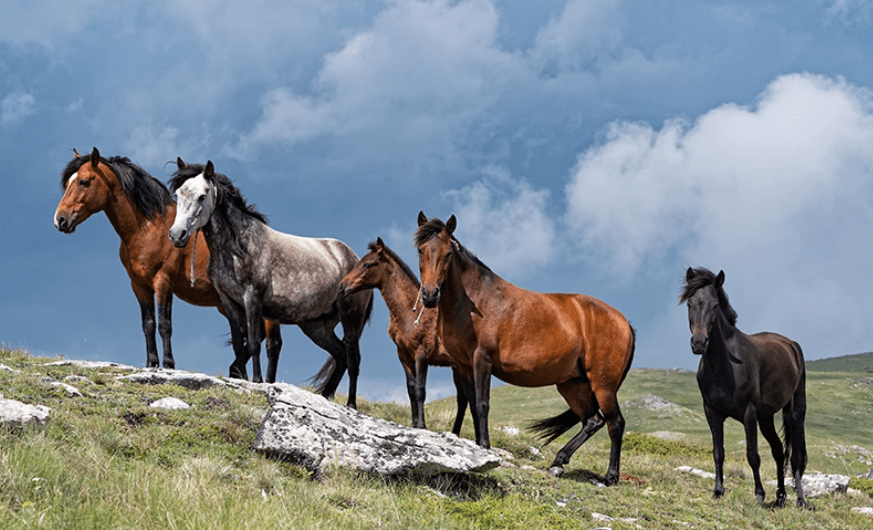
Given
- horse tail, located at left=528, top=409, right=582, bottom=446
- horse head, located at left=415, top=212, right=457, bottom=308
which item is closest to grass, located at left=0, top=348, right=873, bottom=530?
horse tail, located at left=528, top=409, right=582, bottom=446

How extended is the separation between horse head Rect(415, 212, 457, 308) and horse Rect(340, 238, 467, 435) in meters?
1.75

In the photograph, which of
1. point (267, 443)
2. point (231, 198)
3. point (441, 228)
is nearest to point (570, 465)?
point (441, 228)

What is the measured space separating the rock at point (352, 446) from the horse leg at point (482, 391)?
57.1 inches

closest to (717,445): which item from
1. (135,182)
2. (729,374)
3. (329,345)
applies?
(729,374)

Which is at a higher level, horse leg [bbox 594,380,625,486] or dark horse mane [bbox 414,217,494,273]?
dark horse mane [bbox 414,217,494,273]

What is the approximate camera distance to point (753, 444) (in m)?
11.0

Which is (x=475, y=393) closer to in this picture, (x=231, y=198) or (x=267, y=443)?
(x=267, y=443)

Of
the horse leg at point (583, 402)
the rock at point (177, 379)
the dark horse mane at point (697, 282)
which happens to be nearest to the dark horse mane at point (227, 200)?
the rock at point (177, 379)

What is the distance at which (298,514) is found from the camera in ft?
17.9

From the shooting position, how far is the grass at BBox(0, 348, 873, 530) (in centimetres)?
513

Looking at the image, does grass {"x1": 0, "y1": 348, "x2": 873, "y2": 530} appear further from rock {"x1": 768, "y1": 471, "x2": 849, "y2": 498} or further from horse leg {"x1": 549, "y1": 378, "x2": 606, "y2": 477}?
horse leg {"x1": 549, "y1": 378, "x2": 606, "y2": 477}

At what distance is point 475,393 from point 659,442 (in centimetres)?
1412

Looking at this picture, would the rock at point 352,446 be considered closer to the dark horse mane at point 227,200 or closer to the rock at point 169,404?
the rock at point 169,404

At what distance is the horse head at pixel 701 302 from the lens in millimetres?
11070
